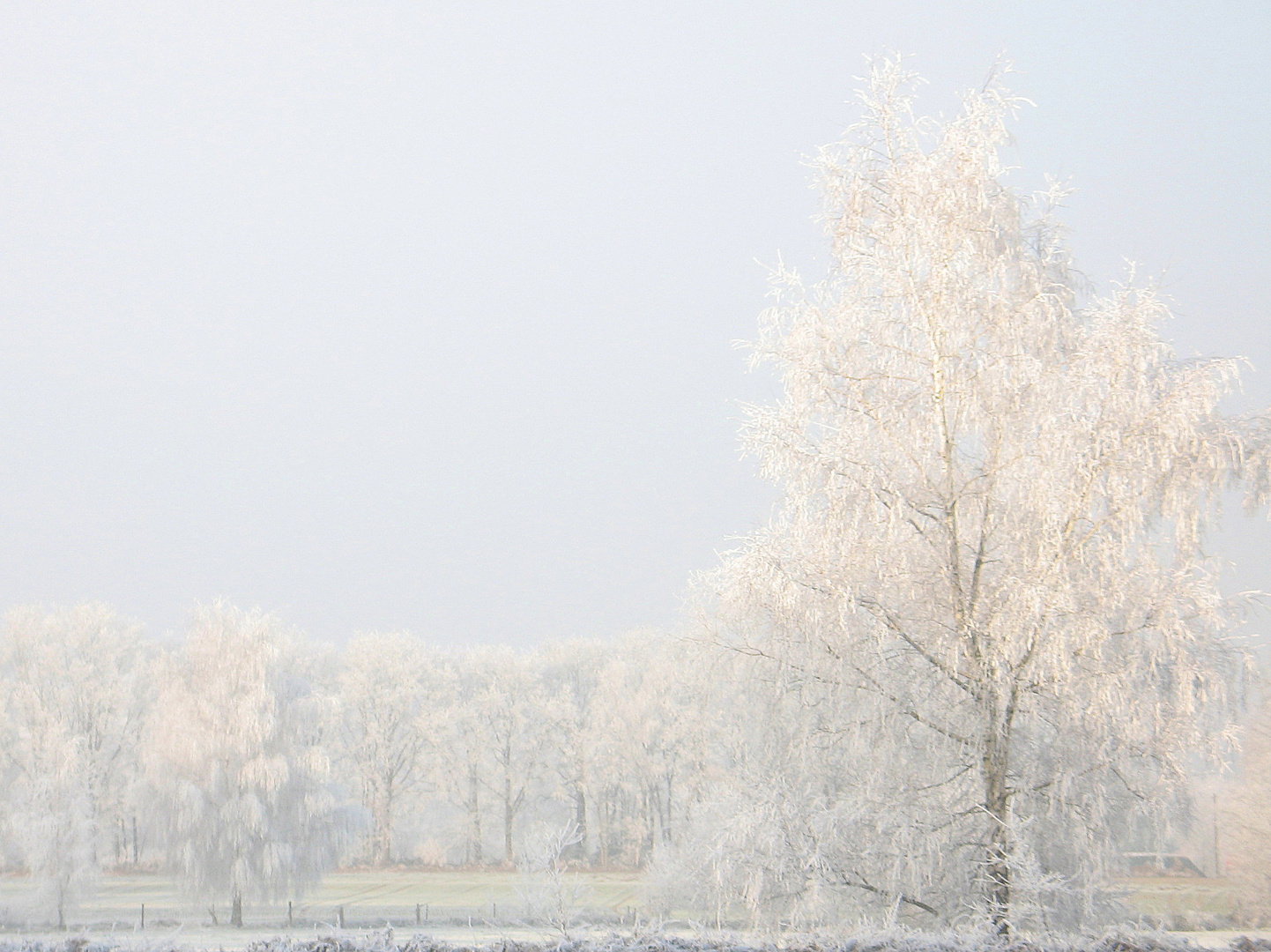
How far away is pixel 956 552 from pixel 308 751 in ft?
99.5

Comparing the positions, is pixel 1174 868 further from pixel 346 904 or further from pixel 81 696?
pixel 81 696

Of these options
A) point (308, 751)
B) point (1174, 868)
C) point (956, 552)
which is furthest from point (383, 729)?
point (956, 552)

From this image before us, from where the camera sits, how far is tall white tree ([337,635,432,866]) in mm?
52750

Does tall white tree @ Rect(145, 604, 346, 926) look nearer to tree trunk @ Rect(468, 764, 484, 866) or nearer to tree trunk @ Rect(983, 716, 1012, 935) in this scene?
tree trunk @ Rect(468, 764, 484, 866)

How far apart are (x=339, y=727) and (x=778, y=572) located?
4458 centimetres

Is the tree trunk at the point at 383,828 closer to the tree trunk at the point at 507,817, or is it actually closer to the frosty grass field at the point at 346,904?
the frosty grass field at the point at 346,904

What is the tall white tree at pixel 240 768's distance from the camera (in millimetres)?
34000

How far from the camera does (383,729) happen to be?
→ 175 feet

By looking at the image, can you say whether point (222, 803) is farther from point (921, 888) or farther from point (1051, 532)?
point (1051, 532)

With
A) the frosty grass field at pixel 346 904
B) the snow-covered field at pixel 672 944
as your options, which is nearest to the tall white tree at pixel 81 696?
the frosty grass field at pixel 346 904

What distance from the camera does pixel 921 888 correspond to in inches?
440

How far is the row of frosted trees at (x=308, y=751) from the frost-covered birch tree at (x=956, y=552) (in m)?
14.2

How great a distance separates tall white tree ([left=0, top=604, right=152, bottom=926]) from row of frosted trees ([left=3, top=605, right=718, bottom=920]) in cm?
11

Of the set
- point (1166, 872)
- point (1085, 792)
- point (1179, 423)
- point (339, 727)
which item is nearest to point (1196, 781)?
point (1085, 792)
